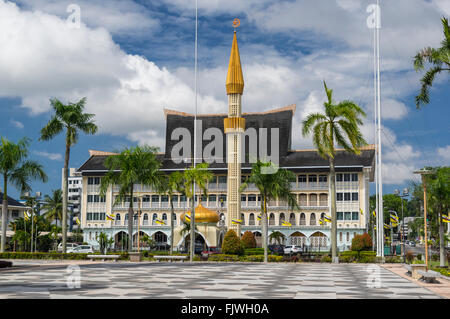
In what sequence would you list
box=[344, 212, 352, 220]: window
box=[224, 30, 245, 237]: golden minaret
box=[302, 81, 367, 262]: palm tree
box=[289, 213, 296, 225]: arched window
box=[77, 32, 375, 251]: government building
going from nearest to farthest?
box=[302, 81, 367, 262]: palm tree
box=[224, 30, 245, 237]: golden minaret
box=[77, 32, 375, 251]: government building
box=[344, 212, 352, 220]: window
box=[289, 213, 296, 225]: arched window

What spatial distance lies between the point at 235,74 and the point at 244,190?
72.5 feet

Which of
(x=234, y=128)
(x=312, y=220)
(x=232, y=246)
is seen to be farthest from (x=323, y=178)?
(x=232, y=246)

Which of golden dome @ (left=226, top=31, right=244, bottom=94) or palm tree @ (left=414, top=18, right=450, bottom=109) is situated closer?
palm tree @ (left=414, top=18, right=450, bottom=109)

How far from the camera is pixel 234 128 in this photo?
7175cm

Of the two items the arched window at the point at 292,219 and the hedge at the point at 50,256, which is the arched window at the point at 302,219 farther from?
the hedge at the point at 50,256

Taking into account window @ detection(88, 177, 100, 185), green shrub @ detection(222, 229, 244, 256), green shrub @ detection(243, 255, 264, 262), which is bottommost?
green shrub @ detection(243, 255, 264, 262)

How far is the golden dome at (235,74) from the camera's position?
6975 centimetres

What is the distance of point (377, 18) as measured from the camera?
4959 cm

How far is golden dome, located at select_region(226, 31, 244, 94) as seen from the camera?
229ft

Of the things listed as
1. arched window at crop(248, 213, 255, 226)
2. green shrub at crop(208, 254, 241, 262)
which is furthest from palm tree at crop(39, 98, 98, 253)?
arched window at crop(248, 213, 255, 226)

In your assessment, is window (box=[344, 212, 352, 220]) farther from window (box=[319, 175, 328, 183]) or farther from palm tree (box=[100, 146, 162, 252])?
palm tree (box=[100, 146, 162, 252])

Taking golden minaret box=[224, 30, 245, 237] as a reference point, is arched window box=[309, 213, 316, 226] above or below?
below
